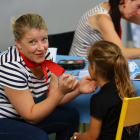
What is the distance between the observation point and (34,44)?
40.7 inches

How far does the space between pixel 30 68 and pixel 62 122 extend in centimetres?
38

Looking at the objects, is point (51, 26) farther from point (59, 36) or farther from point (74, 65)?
point (74, 65)

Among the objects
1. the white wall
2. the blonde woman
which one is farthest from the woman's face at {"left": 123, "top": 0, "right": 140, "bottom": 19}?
the white wall

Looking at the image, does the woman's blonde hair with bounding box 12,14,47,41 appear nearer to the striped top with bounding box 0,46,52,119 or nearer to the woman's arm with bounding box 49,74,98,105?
the striped top with bounding box 0,46,52,119

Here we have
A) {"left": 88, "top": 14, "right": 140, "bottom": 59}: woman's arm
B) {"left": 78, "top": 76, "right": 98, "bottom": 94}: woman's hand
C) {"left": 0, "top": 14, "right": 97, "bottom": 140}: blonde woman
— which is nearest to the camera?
{"left": 0, "top": 14, "right": 97, "bottom": 140}: blonde woman

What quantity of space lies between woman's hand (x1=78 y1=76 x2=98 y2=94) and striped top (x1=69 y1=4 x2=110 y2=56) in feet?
2.42

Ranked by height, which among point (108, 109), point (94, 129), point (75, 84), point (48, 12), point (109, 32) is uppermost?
point (48, 12)

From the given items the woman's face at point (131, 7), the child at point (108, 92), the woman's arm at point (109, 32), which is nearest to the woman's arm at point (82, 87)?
the child at point (108, 92)

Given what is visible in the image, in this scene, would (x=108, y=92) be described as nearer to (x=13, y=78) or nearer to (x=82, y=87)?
(x=82, y=87)

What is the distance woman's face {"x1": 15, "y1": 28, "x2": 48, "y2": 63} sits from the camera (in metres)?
1.01

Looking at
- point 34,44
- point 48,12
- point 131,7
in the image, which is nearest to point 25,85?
point 34,44

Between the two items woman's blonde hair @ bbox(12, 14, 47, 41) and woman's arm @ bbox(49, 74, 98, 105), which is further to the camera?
woman's arm @ bbox(49, 74, 98, 105)

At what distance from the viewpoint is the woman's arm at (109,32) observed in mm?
1664

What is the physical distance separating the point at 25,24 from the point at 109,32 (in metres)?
0.90
